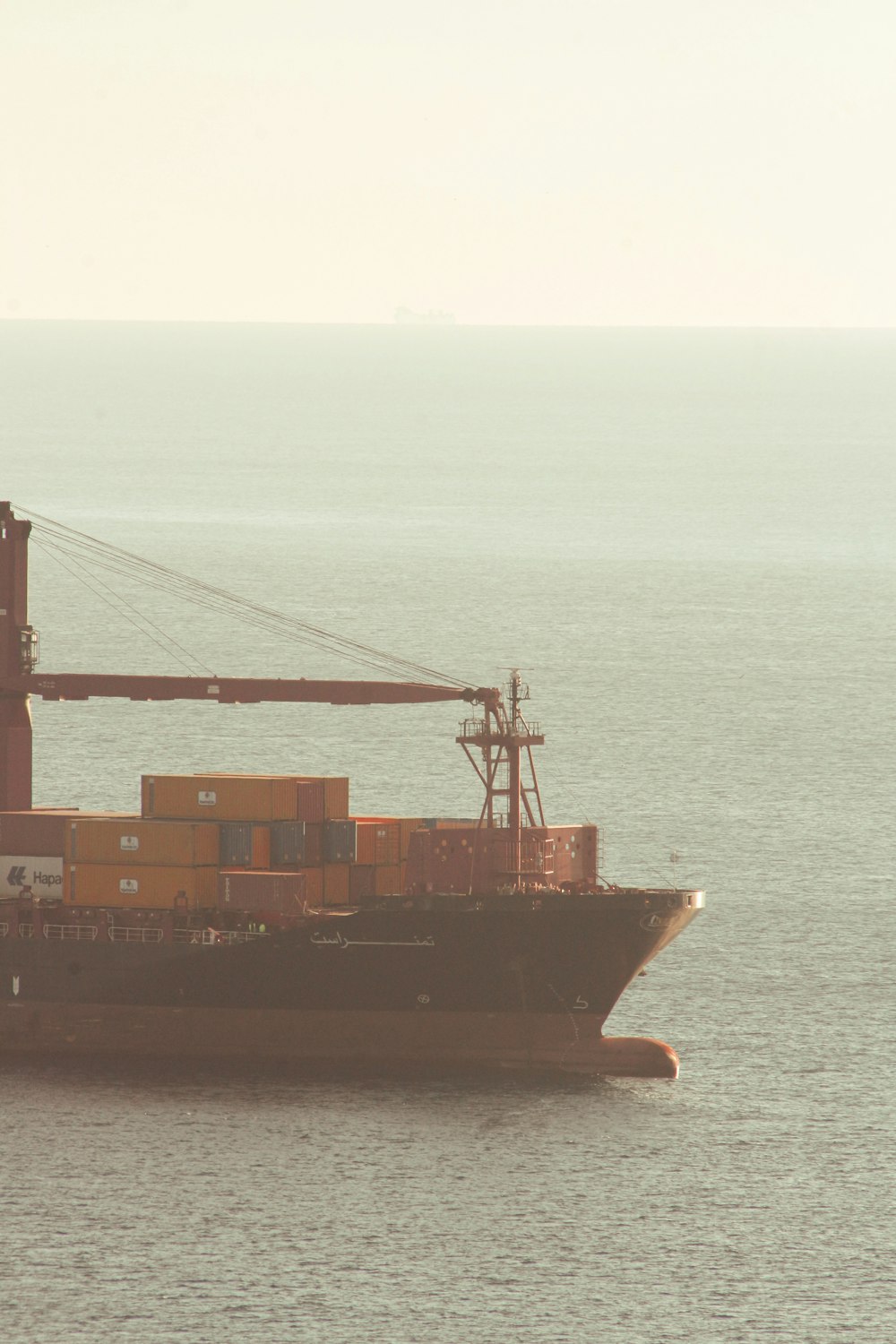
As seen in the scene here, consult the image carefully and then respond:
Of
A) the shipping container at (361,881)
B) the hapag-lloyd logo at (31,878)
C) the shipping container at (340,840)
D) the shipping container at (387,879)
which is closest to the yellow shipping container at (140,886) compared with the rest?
the hapag-lloyd logo at (31,878)

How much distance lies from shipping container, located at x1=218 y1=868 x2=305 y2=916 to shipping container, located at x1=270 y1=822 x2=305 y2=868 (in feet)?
3.06

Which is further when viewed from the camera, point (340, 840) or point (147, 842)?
point (340, 840)

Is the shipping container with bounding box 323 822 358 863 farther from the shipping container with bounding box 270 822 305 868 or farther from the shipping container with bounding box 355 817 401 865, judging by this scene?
the shipping container with bounding box 270 822 305 868

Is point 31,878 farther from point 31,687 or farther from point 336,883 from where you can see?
point 336,883

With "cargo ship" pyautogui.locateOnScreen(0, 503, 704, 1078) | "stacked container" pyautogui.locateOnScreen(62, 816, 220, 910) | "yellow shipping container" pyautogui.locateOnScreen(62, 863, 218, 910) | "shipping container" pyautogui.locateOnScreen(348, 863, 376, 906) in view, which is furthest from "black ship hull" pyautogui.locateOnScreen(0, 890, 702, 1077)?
"shipping container" pyautogui.locateOnScreen(348, 863, 376, 906)

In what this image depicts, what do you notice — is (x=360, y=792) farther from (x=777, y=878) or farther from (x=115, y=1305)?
(x=115, y=1305)

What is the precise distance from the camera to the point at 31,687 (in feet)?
242

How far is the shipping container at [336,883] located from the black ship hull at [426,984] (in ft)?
6.87

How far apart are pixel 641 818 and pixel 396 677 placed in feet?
121

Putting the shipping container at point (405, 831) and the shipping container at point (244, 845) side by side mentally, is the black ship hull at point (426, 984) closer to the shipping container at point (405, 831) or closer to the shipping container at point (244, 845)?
the shipping container at point (244, 845)

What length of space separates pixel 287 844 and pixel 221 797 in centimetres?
216

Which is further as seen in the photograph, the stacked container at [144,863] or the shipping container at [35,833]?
the shipping container at [35,833]

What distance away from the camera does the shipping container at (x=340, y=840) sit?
6894 centimetres

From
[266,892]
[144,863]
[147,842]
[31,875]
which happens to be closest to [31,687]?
[31,875]
